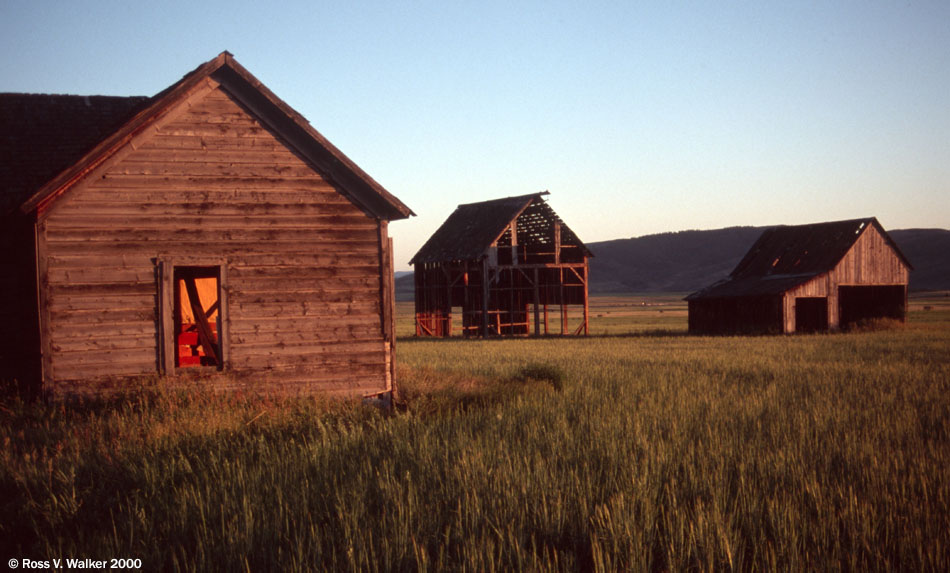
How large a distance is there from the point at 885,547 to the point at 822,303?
3556 centimetres

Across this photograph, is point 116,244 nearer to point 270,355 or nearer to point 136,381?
point 136,381

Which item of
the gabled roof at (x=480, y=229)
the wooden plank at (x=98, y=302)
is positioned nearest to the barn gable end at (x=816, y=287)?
the gabled roof at (x=480, y=229)

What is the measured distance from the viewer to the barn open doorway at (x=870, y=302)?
38844 mm

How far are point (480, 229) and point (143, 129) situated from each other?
25.9m

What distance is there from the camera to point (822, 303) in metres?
37.5

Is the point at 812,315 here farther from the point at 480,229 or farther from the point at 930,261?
the point at 930,261

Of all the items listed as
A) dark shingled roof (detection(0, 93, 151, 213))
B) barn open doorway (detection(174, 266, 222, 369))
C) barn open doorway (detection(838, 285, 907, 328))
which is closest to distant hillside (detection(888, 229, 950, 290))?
barn open doorway (detection(838, 285, 907, 328))

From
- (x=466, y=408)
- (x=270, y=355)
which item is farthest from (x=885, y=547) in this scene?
(x=270, y=355)

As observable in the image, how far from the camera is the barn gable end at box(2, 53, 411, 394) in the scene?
12195mm

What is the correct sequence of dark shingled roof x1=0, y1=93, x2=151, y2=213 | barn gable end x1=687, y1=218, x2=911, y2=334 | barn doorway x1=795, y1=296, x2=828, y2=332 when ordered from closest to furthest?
dark shingled roof x1=0, y1=93, x2=151, y2=213
barn gable end x1=687, y1=218, x2=911, y2=334
barn doorway x1=795, y1=296, x2=828, y2=332

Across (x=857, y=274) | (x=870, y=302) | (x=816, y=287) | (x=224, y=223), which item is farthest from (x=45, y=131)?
(x=870, y=302)

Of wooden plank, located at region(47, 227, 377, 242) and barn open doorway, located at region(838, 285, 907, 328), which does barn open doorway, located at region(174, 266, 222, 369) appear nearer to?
wooden plank, located at region(47, 227, 377, 242)

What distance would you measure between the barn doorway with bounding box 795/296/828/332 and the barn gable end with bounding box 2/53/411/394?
1137 inches

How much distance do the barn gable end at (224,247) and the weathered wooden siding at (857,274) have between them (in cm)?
2691
